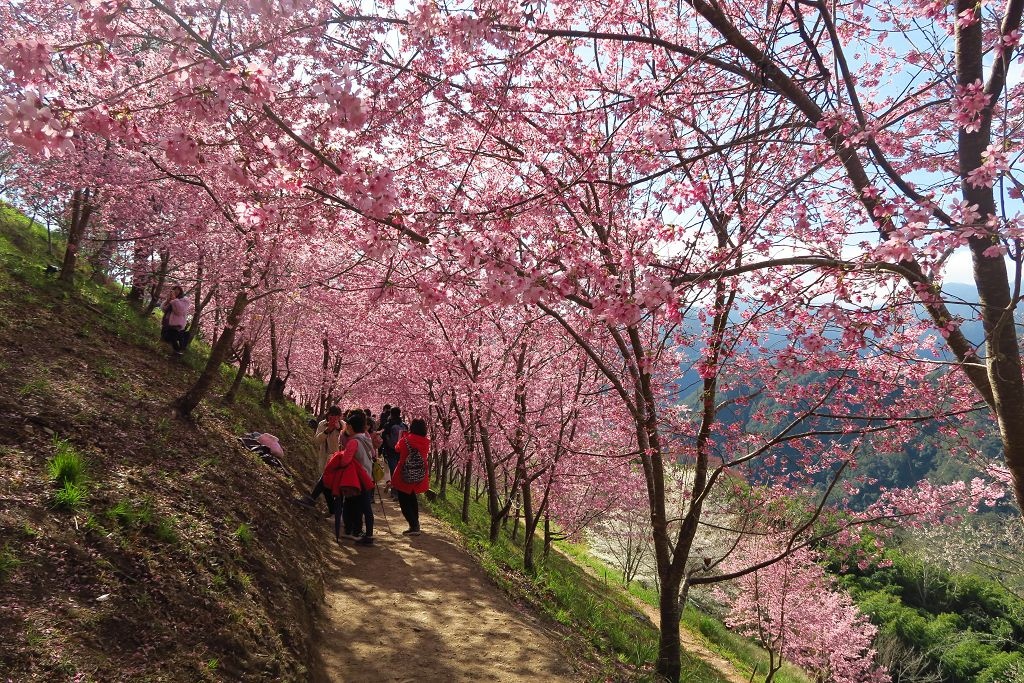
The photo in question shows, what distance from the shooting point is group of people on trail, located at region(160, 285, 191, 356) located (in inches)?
488

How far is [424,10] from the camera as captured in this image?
13.7 feet

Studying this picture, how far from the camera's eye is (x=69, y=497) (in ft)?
14.8

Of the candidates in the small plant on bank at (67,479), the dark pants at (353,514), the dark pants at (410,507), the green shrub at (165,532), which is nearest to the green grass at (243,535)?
the green shrub at (165,532)

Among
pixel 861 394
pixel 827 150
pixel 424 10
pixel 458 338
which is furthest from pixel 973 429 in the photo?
pixel 458 338

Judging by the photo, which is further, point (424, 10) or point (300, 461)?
point (300, 461)

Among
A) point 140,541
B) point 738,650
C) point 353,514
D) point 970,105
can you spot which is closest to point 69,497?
point 140,541

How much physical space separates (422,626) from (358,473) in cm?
254

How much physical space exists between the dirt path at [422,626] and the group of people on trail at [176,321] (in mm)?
6883

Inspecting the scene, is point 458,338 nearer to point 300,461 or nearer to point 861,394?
point 300,461

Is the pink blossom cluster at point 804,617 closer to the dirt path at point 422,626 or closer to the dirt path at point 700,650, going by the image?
the dirt path at point 700,650

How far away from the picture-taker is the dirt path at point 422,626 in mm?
5484

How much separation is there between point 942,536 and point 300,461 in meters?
64.0

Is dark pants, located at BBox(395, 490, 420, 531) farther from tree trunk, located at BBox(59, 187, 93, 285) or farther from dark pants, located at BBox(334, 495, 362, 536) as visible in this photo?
tree trunk, located at BBox(59, 187, 93, 285)

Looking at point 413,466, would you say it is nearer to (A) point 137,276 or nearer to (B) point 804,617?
(A) point 137,276
